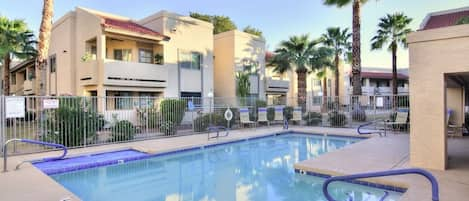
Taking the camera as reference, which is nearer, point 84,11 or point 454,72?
point 454,72

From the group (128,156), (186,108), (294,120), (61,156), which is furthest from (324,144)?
(61,156)

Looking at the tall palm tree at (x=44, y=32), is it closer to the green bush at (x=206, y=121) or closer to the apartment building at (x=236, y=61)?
the green bush at (x=206, y=121)

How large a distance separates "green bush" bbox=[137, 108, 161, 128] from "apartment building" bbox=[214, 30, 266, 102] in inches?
365

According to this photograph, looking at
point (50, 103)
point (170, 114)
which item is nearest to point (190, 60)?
point (170, 114)

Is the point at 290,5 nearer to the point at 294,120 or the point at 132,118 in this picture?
the point at 294,120

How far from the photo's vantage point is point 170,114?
45.7 feet

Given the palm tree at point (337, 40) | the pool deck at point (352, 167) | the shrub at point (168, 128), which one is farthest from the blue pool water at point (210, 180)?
the palm tree at point (337, 40)

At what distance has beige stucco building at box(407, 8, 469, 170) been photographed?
598cm

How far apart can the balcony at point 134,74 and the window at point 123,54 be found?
2.00 m

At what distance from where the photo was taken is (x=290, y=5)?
21969 millimetres

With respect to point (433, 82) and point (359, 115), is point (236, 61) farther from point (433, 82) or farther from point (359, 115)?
point (433, 82)

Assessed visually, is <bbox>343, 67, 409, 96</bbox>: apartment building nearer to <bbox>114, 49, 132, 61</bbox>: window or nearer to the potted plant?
the potted plant

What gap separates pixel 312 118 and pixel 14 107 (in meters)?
15.3

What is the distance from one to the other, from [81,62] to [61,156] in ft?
34.7
